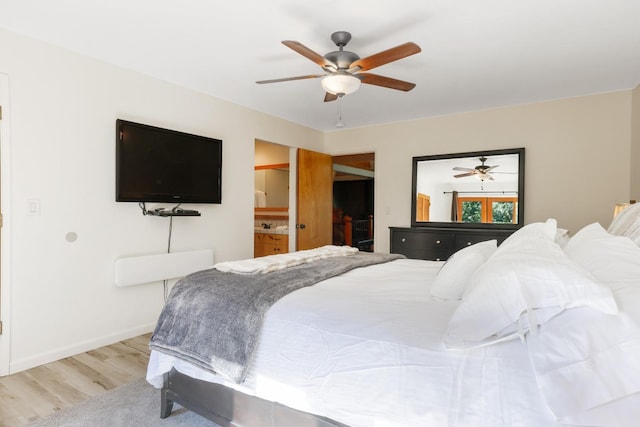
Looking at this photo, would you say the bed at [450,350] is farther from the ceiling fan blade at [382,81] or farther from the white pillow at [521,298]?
the ceiling fan blade at [382,81]

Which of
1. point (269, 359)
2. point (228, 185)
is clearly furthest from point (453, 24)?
→ point (228, 185)

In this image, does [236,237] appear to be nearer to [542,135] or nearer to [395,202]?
[395,202]

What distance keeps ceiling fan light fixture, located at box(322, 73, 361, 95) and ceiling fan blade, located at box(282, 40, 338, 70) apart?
0.29 feet

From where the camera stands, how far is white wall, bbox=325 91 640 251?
389 cm

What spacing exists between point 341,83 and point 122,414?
252 cm

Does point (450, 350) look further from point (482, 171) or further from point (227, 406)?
point (482, 171)

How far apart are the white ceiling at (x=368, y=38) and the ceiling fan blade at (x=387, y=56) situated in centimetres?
28

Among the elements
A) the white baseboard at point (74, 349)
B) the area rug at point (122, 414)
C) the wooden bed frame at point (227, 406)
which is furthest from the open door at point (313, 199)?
the wooden bed frame at point (227, 406)

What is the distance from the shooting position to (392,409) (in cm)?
116

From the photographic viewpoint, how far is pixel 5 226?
2.57 meters

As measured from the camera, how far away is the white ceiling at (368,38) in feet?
7.58

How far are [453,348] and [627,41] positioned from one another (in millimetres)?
3063

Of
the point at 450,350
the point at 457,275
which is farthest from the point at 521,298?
the point at 457,275

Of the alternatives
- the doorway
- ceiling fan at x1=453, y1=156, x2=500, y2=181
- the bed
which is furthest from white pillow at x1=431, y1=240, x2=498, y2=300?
the doorway
